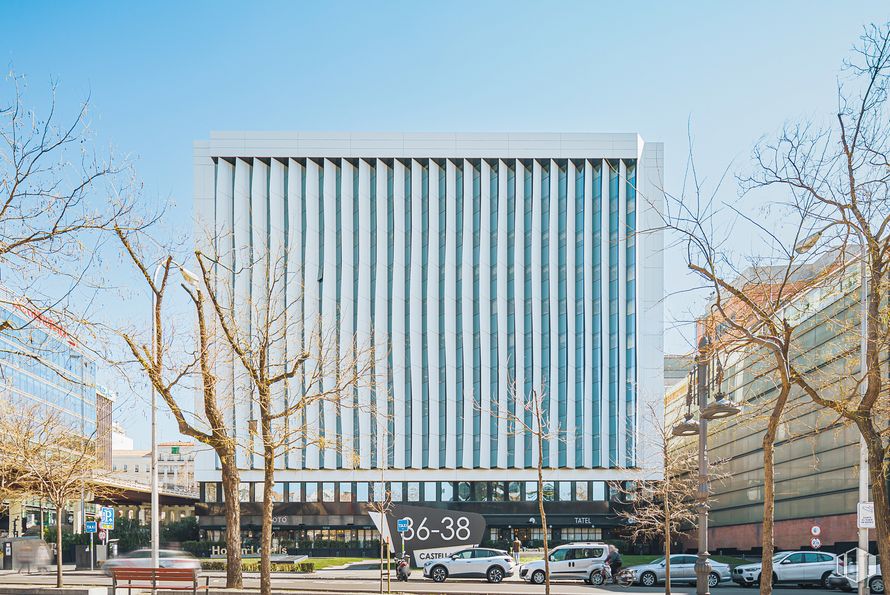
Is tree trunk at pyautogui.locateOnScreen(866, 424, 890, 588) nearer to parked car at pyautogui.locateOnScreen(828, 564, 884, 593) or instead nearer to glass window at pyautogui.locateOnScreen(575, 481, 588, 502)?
parked car at pyautogui.locateOnScreen(828, 564, 884, 593)

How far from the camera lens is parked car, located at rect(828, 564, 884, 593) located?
3412cm

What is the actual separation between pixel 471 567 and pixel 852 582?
1511 cm

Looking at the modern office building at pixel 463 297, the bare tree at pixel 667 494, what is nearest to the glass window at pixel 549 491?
the modern office building at pixel 463 297

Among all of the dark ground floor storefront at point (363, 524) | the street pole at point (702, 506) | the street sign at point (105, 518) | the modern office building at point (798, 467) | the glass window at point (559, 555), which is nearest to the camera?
the street pole at point (702, 506)

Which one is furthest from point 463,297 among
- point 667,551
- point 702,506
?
point 702,506

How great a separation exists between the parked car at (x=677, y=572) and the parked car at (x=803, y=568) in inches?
51.2

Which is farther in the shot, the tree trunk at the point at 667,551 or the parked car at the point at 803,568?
the parked car at the point at 803,568

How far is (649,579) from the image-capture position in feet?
129

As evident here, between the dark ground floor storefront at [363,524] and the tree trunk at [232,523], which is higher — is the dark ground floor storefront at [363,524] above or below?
below

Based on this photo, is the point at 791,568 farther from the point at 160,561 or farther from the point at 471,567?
the point at 160,561

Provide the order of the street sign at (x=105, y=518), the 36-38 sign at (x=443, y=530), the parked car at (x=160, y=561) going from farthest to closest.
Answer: the street sign at (x=105, y=518)
the 36-38 sign at (x=443, y=530)
the parked car at (x=160, y=561)

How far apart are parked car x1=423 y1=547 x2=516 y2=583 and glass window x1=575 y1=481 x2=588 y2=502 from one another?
1214 inches

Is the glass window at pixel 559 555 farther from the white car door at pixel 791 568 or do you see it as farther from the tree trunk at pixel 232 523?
the tree trunk at pixel 232 523

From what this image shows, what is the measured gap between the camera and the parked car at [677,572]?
3916cm
